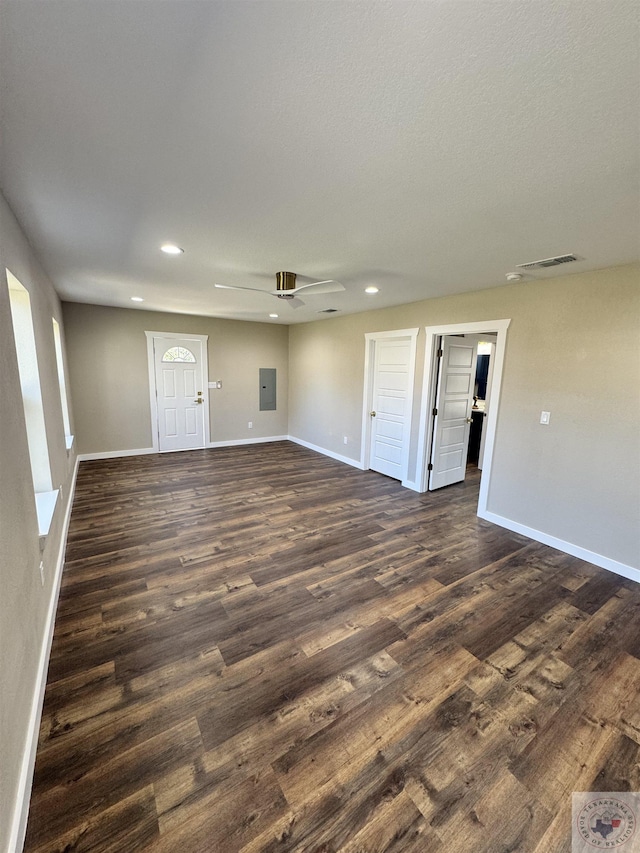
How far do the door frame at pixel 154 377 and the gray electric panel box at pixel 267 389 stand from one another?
45.7 inches

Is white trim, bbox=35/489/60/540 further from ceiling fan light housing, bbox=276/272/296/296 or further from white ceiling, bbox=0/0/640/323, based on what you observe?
ceiling fan light housing, bbox=276/272/296/296

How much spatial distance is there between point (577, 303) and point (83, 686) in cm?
450

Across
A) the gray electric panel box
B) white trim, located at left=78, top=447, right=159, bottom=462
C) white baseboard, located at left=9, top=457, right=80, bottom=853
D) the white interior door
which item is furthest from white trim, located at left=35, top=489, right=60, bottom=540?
the gray electric panel box

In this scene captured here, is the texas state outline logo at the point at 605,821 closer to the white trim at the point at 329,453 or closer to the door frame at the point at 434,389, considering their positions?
the door frame at the point at 434,389

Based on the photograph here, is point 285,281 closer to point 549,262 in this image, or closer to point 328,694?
point 549,262

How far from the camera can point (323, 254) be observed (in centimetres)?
268

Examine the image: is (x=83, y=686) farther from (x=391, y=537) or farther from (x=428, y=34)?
(x=428, y=34)

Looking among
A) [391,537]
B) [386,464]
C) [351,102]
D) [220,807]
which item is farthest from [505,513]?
[351,102]

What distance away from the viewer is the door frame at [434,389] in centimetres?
363

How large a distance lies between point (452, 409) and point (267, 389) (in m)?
3.97

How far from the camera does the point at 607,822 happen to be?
1.31m

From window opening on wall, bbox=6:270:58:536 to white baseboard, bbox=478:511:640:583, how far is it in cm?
414

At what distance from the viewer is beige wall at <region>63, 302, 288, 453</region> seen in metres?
5.47

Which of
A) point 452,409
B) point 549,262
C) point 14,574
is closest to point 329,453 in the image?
point 452,409
